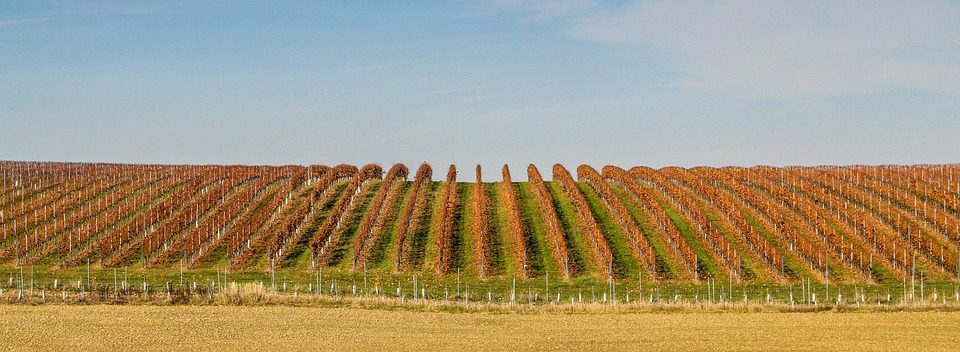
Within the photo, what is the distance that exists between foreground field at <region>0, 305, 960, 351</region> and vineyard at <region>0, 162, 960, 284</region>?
1767 cm

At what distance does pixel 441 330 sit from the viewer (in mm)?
44531

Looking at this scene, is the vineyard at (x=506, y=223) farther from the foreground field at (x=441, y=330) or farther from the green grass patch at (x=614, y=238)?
the foreground field at (x=441, y=330)

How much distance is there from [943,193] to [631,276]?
3247cm

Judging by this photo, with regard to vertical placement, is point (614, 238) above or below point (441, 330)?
above

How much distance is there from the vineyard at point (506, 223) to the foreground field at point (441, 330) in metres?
17.7

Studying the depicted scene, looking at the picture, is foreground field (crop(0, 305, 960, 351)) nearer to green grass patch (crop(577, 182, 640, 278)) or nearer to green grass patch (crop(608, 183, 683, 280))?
green grass patch (crop(608, 183, 683, 280))

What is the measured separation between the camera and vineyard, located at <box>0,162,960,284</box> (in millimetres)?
69938

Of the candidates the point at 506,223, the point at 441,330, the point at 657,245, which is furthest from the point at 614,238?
the point at 441,330

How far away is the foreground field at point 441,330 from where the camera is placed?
40062mm

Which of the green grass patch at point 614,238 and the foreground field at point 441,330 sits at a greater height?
the green grass patch at point 614,238

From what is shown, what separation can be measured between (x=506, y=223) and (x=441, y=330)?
38.6 m

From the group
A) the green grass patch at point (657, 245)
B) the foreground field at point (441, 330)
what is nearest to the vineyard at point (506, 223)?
the green grass patch at point (657, 245)

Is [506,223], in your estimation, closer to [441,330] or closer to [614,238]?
[614,238]

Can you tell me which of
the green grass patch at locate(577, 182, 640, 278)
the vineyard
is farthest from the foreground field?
the green grass patch at locate(577, 182, 640, 278)
